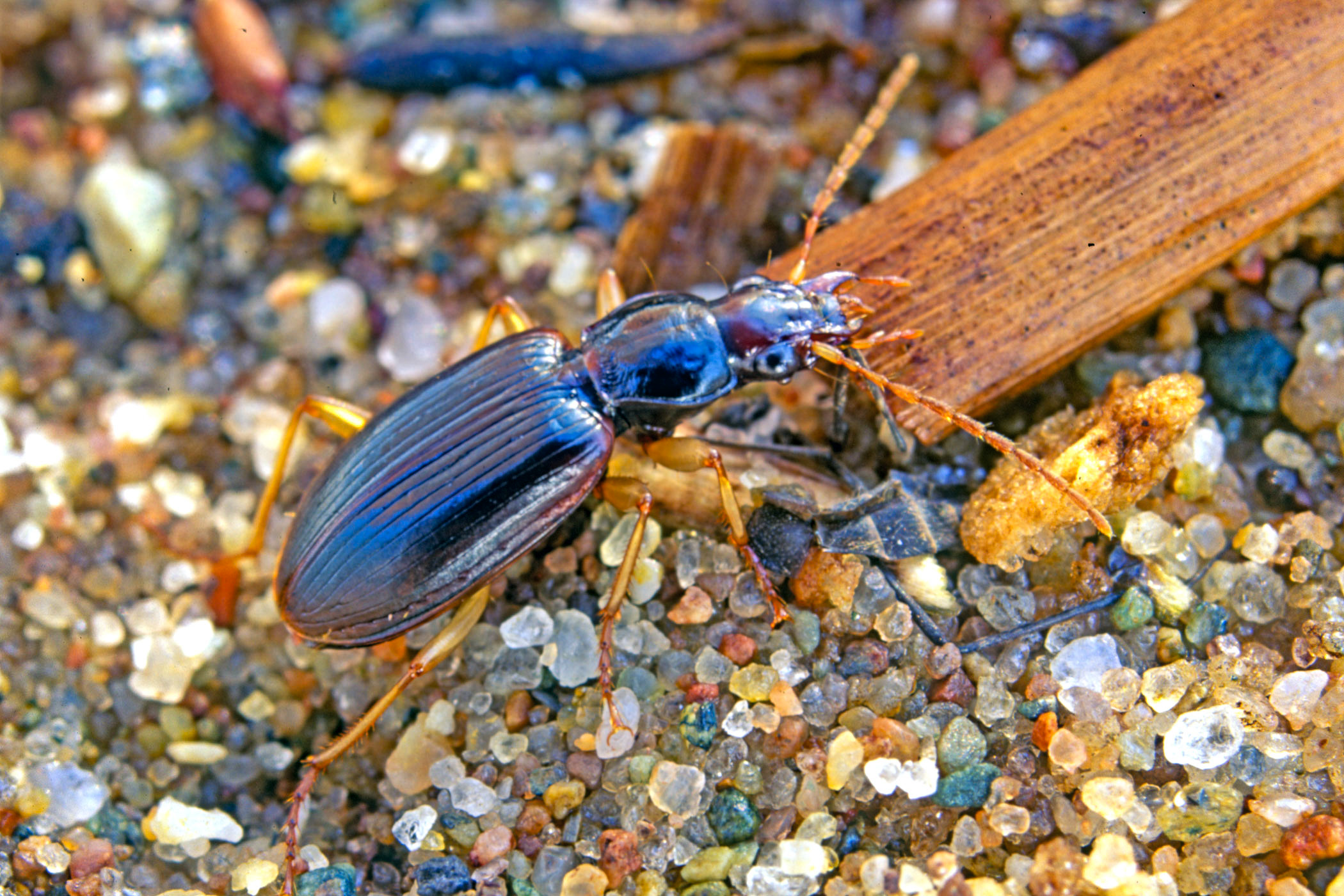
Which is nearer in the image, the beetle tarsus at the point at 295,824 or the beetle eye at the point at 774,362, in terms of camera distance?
the beetle tarsus at the point at 295,824

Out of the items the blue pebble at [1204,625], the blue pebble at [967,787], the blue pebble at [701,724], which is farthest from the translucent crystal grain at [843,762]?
the blue pebble at [1204,625]

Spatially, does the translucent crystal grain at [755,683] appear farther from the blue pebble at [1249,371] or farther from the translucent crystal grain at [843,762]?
the blue pebble at [1249,371]

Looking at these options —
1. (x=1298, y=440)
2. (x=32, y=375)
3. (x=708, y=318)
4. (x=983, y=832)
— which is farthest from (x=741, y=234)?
(x=32, y=375)

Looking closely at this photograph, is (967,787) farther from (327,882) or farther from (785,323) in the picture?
(327,882)

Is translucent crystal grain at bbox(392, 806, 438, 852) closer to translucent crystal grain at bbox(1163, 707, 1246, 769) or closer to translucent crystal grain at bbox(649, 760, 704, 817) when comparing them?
translucent crystal grain at bbox(649, 760, 704, 817)

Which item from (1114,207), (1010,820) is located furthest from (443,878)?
(1114,207)
